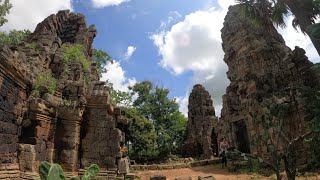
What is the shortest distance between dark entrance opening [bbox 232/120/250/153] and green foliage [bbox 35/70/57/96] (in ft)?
46.0

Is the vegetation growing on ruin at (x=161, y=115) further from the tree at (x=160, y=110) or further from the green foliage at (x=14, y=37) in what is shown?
the green foliage at (x=14, y=37)

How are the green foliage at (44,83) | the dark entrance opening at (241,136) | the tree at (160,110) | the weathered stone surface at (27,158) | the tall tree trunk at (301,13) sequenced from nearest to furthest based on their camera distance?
1. the weathered stone surface at (27,158)
2. the green foliage at (44,83)
3. the tall tree trunk at (301,13)
4. the dark entrance opening at (241,136)
5. the tree at (160,110)

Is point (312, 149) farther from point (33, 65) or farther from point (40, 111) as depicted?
point (33, 65)

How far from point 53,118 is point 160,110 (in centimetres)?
2788

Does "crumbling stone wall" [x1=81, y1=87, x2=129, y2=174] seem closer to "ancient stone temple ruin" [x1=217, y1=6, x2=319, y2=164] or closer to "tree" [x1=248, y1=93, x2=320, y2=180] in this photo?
"tree" [x1=248, y1=93, x2=320, y2=180]

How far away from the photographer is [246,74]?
1638cm

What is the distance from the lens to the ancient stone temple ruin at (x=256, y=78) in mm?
12789

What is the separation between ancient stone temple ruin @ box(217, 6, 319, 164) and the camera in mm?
12789

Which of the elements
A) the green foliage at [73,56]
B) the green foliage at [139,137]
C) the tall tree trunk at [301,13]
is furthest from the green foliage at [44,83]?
the green foliage at [139,137]

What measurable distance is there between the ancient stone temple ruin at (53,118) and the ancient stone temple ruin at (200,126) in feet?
62.3

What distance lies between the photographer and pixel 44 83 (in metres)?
8.92

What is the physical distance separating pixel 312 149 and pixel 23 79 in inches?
407

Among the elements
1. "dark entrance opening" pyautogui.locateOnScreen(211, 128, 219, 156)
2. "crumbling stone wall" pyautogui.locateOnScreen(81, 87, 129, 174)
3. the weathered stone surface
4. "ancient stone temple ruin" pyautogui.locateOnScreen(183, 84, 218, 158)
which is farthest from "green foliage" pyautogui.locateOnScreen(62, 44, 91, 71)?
"dark entrance opening" pyautogui.locateOnScreen(211, 128, 219, 156)

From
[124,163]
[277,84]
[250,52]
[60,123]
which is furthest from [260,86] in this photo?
[60,123]
